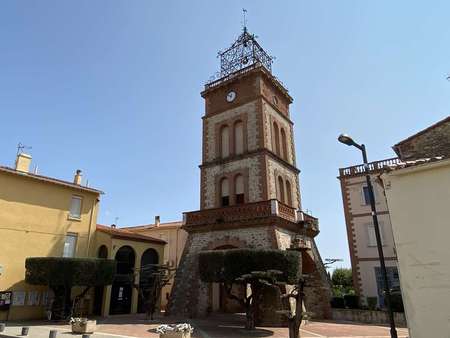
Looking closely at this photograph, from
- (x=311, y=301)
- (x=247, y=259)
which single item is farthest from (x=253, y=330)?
(x=311, y=301)

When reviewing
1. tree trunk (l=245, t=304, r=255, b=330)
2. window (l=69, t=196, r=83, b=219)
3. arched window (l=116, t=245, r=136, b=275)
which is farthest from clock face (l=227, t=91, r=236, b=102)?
tree trunk (l=245, t=304, r=255, b=330)

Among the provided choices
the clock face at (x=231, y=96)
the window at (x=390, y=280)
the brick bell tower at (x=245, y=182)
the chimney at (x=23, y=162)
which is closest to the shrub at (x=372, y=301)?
the window at (x=390, y=280)

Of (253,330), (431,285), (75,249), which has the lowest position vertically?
(253,330)

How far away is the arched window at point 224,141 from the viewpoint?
23562mm

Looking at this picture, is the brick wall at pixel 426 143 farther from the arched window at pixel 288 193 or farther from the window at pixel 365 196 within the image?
the window at pixel 365 196

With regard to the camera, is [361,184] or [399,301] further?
[361,184]

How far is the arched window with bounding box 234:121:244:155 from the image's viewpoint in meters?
22.9

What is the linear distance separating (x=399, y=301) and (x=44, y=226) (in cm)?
2254

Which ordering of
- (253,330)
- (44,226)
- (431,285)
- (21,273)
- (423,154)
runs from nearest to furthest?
(431,285) < (423,154) < (253,330) < (21,273) < (44,226)

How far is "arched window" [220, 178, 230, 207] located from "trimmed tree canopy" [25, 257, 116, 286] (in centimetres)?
889

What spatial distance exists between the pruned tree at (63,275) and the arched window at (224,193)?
27.6ft

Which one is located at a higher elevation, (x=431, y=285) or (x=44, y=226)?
(x=44, y=226)

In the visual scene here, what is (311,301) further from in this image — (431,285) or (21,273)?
(21,273)

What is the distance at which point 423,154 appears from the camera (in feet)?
37.9
